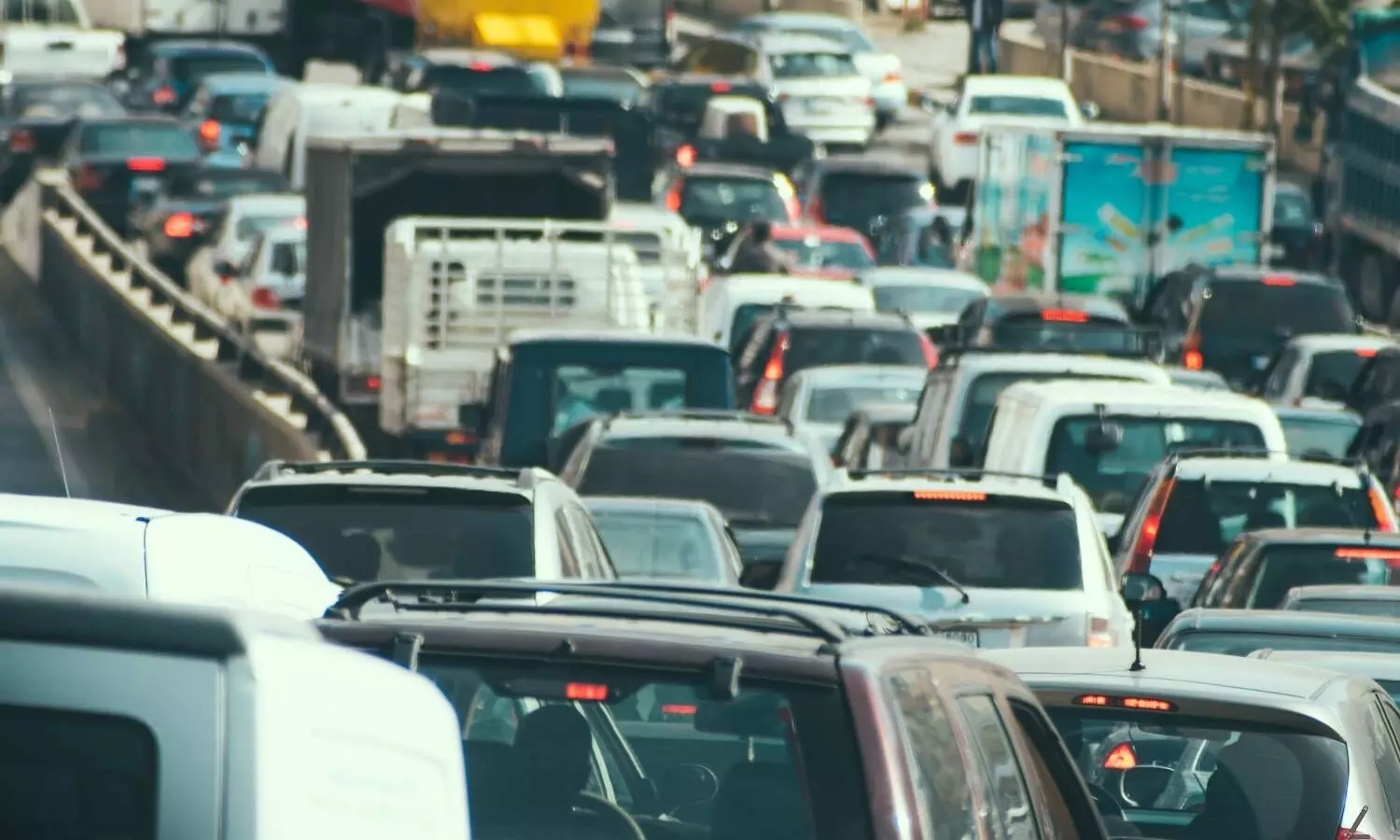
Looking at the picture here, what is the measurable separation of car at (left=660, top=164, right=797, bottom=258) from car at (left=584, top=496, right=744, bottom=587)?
25.3 meters

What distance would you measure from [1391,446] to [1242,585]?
6873mm

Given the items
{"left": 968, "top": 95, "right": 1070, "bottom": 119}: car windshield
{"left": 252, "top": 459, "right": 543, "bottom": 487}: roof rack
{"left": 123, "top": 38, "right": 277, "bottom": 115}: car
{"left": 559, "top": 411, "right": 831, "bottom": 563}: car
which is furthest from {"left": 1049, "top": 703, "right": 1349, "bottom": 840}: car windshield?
{"left": 123, "top": 38, "right": 277, "bottom": 115}: car

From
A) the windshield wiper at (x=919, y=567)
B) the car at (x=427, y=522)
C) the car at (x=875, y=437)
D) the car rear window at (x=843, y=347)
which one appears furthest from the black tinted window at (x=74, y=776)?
the car rear window at (x=843, y=347)

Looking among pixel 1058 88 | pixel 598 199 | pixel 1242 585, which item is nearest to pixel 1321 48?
pixel 1058 88

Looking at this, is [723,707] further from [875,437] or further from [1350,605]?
[875,437]

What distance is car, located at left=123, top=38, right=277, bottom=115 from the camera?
174 ft

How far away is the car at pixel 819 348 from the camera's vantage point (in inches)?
994

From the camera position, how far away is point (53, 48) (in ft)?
175

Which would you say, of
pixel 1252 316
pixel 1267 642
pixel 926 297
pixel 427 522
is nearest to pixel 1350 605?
pixel 1267 642

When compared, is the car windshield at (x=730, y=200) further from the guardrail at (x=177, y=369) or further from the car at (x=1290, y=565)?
the car at (x=1290, y=565)

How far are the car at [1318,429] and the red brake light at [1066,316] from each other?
15.1 feet

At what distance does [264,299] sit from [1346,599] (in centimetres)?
2168

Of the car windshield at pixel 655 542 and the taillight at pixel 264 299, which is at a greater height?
the car windshield at pixel 655 542

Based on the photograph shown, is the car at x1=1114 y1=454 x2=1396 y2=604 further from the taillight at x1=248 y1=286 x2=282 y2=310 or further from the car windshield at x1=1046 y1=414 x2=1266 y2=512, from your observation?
the taillight at x1=248 y1=286 x2=282 y2=310
